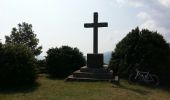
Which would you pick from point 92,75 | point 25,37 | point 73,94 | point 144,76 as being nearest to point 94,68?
point 92,75

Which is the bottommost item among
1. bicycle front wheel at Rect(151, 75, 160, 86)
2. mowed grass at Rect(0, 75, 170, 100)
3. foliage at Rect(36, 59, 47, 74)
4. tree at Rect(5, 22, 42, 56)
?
mowed grass at Rect(0, 75, 170, 100)

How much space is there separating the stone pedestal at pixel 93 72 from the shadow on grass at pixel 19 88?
9.95ft

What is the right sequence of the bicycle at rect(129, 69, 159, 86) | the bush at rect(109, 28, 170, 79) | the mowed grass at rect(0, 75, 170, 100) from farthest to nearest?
the bush at rect(109, 28, 170, 79), the bicycle at rect(129, 69, 159, 86), the mowed grass at rect(0, 75, 170, 100)

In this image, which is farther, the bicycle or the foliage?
the foliage

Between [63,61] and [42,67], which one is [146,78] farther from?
[42,67]

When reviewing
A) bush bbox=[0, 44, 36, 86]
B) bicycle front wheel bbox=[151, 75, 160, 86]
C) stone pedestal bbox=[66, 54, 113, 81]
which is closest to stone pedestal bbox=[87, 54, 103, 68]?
stone pedestal bbox=[66, 54, 113, 81]

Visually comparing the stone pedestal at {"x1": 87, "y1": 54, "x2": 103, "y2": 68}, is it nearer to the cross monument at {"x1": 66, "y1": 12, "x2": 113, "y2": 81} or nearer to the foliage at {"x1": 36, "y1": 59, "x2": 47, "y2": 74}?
the cross monument at {"x1": 66, "y1": 12, "x2": 113, "y2": 81}

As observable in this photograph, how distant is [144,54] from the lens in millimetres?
20297

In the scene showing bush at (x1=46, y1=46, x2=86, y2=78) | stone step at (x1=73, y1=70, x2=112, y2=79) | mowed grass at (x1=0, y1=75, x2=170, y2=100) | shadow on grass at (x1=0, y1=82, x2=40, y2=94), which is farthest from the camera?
bush at (x1=46, y1=46, x2=86, y2=78)

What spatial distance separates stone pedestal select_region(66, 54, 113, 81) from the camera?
19219 mm

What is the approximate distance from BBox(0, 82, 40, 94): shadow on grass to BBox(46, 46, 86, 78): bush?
5.37 metres

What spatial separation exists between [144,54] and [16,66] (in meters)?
7.94

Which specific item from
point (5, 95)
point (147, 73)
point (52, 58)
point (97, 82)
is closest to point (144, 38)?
point (147, 73)

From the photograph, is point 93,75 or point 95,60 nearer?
point 93,75
